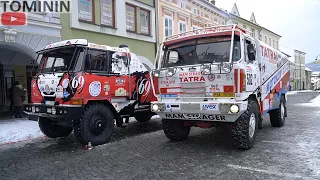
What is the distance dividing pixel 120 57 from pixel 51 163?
358cm

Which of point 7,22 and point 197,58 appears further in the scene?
point 7,22

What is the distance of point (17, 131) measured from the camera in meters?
9.12

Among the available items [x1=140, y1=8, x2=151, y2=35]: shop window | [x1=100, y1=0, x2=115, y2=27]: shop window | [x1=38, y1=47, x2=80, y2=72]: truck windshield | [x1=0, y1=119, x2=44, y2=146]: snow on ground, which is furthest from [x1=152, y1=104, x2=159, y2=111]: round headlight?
[x1=140, y1=8, x2=151, y2=35]: shop window

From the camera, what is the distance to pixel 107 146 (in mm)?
7066

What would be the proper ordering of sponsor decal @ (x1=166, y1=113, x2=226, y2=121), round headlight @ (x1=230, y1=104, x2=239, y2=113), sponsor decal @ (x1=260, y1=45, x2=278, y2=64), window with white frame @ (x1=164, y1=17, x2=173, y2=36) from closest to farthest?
round headlight @ (x1=230, y1=104, x2=239, y2=113), sponsor decal @ (x1=166, y1=113, x2=226, y2=121), sponsor decal @ (x1=260, y1=45, x2=278, y2=64), window with white frame @ (x1=164, y1=17, x2=173, y2=36)

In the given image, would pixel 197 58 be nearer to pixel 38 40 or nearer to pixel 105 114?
pixel 105 114

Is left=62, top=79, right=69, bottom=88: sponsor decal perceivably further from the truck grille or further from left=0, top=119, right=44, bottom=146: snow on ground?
the truck grille

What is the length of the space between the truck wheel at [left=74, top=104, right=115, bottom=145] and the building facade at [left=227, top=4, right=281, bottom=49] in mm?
22301

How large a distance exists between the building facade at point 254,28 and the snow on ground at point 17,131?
2203cm

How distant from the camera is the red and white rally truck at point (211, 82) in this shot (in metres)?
5.73

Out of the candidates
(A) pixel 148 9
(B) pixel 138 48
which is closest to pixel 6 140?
(B) pixel 138 48

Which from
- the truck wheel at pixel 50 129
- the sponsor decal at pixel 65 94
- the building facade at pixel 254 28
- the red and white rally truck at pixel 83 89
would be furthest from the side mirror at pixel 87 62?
the building facade at pixel 254 28

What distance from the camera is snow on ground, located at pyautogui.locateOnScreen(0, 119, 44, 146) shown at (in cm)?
834

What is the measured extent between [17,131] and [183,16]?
1548 cm
